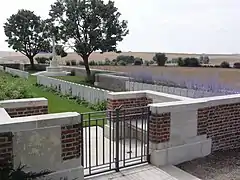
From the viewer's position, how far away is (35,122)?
4363mm

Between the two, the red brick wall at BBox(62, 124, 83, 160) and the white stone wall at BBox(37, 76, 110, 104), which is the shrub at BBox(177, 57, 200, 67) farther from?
the red brick wall at BBox(62, 124, 83, 160)

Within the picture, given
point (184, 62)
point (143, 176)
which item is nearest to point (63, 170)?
point (143, 176)

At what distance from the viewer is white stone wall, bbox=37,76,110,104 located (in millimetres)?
12238

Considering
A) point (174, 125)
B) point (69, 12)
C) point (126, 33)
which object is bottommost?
point (174, 125)

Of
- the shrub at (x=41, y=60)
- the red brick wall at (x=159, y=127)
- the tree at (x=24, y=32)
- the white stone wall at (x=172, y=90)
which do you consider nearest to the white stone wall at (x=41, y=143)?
the red brick wall at (x=159, y=127)

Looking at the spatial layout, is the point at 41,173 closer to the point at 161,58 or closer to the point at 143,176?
the point at 143,176

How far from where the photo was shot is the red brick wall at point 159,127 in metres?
5.69

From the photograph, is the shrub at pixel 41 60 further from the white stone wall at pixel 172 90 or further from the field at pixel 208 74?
the white stone wall at pixel 172 90

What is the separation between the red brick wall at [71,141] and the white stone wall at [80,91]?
263 inches

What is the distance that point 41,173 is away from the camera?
4457 mm

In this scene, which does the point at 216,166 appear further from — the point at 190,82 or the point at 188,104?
the point at 190,82

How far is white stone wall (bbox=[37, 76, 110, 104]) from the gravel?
586cm

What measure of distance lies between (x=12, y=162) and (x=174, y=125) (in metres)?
3.07

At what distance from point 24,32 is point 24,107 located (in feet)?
115
